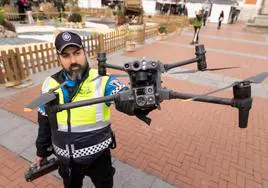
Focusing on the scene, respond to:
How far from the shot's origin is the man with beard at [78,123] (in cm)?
172

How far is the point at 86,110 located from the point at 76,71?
331mm

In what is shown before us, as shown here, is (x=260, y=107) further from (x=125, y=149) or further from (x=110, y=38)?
(x=110, y=38)

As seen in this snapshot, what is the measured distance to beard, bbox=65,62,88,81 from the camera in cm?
169

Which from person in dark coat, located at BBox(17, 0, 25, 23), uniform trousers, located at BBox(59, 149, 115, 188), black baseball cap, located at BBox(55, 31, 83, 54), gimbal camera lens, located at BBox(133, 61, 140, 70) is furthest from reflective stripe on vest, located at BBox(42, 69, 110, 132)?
person in dark coat, located at BBox(17, 0, 25, 23)

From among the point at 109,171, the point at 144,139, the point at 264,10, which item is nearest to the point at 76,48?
the point at 109,171

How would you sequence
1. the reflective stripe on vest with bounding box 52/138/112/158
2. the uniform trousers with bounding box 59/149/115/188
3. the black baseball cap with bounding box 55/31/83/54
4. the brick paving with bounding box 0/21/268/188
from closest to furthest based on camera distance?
the black baseball cap with bounding box 55/31/83/54, the reflective stripe on vest with bounding box 52/138/112/158, the uniform trousers with bounding box 59/149/115/188, the brick paving with bounding box 0/21/268/188

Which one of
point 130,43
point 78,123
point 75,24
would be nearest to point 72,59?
point 78,123

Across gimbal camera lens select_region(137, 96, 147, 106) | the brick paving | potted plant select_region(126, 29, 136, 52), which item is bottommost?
the brick paving

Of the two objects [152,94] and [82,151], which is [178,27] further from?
[152,94]

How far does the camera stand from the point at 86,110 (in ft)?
5.97

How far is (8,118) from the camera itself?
192 inches

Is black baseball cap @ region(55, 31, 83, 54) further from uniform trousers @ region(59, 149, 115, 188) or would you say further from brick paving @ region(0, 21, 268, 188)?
brick paving @ region(0, 21, 268, 188)

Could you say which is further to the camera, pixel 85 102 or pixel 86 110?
pixel 86 110

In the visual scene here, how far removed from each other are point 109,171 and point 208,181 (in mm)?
1865
